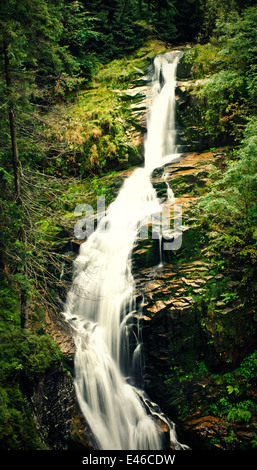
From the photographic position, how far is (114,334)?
7.03 m

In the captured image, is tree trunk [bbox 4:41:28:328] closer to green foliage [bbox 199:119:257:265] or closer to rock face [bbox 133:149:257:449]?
rock face [bbox 133:149:257:449]

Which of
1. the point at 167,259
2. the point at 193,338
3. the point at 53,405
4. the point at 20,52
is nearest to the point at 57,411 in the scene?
the point at 53,405

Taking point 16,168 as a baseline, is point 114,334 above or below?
below

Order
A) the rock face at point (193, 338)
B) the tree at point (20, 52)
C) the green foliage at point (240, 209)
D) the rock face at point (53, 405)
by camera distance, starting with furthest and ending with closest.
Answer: the green foliage at point (240, 209) < the rock face at point (193, 338) < the rock face at point (53, 405) < the tree at point (20, 52)

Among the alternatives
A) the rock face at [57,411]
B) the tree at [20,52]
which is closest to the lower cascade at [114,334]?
the rock face at [57,411]

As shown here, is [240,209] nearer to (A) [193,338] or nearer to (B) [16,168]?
(A) [193,338]

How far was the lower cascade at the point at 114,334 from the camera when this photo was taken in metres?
5.99

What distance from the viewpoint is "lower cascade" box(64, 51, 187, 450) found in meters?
Answer: 5.99

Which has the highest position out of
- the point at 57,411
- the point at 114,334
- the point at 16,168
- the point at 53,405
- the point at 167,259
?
the point at 16,168

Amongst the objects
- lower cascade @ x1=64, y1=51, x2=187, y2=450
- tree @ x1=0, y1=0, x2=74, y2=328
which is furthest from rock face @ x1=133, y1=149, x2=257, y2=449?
tree @ x1=0, y1=0, x2=74, y2=328

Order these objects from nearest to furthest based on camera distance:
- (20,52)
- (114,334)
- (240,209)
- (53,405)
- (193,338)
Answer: (20,52) < (53,405) < (193,338) < (240,209) < (114,334)

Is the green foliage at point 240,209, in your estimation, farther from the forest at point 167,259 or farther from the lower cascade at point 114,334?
the lower cascade at point 114,334
